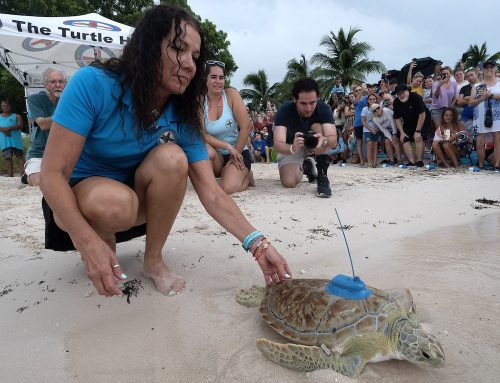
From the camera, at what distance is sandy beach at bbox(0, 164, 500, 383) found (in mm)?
1228

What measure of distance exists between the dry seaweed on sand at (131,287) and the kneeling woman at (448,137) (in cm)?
556

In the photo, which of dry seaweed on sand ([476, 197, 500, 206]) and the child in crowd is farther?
the child in crowd

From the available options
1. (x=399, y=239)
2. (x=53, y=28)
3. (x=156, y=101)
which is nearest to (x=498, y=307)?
(x=399, y=239)

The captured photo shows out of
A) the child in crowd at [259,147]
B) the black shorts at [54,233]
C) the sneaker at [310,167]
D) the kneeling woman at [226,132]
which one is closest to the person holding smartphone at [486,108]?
the sneaker at [310,167]

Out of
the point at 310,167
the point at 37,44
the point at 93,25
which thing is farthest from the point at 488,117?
the point at 37,44

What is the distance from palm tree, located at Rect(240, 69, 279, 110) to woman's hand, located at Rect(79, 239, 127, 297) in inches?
1066

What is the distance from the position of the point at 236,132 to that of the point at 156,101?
2.64 metres

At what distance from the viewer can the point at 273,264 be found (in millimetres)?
1527

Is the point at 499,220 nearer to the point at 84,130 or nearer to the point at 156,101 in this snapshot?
the point at 156,101

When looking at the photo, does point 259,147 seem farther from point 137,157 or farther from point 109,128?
point 109,128

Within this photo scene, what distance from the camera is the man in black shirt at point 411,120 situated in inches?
238

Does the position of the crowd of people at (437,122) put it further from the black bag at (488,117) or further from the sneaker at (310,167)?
the sneaker at (310,167)

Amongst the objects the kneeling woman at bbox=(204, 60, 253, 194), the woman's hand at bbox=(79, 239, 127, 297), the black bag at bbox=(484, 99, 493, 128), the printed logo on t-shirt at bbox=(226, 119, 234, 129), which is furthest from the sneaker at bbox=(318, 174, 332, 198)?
the black bag at bbox=(484, 99, 493, 128)

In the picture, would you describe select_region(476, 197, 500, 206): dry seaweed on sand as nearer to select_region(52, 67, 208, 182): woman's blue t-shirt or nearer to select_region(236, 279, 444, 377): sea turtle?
select_region(236, 279, 444, 377): sea turtle
